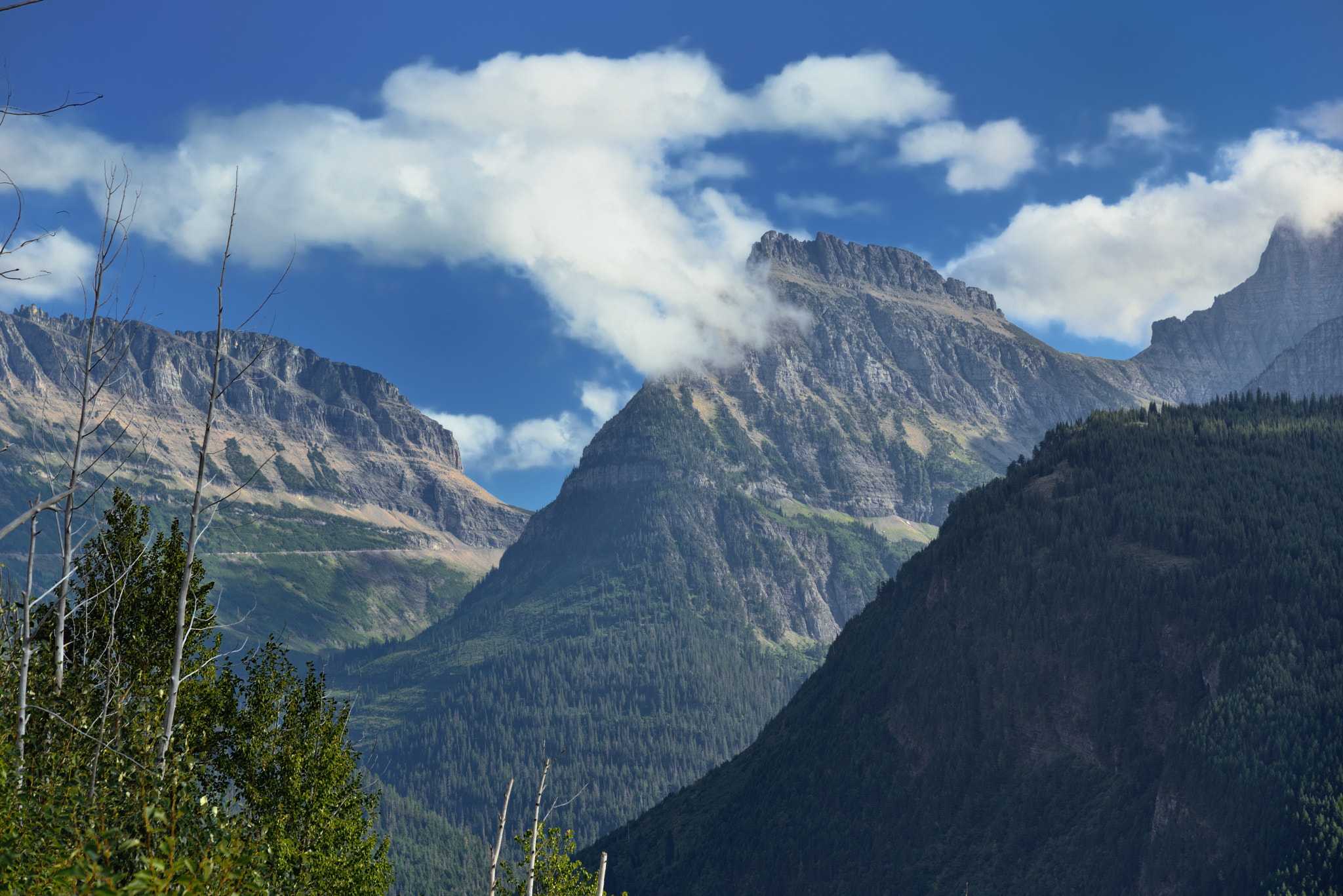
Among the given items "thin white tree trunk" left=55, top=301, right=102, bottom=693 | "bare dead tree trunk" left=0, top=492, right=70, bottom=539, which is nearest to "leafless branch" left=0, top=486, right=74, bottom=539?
"bare dead tree trunk" left=0, top=492, right=70, bottom=539

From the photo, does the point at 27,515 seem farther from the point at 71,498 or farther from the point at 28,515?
the point at 71,498

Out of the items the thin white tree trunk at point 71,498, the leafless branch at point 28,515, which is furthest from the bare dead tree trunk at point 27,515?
the thin white tree trunk at point 71,498

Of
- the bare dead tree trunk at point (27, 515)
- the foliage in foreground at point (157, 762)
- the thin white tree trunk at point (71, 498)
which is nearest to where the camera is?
the bare dead tree trunk at point (27, 515)

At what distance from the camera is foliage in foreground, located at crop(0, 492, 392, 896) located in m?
21.8

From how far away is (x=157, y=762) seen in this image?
114 feet

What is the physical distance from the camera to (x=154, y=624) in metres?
43.0

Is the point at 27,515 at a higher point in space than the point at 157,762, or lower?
higher

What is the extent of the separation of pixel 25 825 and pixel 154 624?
18.5 m

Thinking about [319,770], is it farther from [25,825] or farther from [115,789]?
[25,825]

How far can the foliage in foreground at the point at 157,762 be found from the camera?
2178cm

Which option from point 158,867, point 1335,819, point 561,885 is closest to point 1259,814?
point 1335,819

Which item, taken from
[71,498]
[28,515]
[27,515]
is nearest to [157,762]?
[71,498]

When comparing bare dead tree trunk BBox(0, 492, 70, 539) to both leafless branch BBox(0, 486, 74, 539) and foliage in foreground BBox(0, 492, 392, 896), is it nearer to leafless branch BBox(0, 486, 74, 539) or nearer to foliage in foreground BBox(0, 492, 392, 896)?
leafless branch BBox(0, 486, 74, 539)

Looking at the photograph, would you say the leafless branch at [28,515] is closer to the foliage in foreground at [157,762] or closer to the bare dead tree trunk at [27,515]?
the bare dead tree trunk at [27,515]
